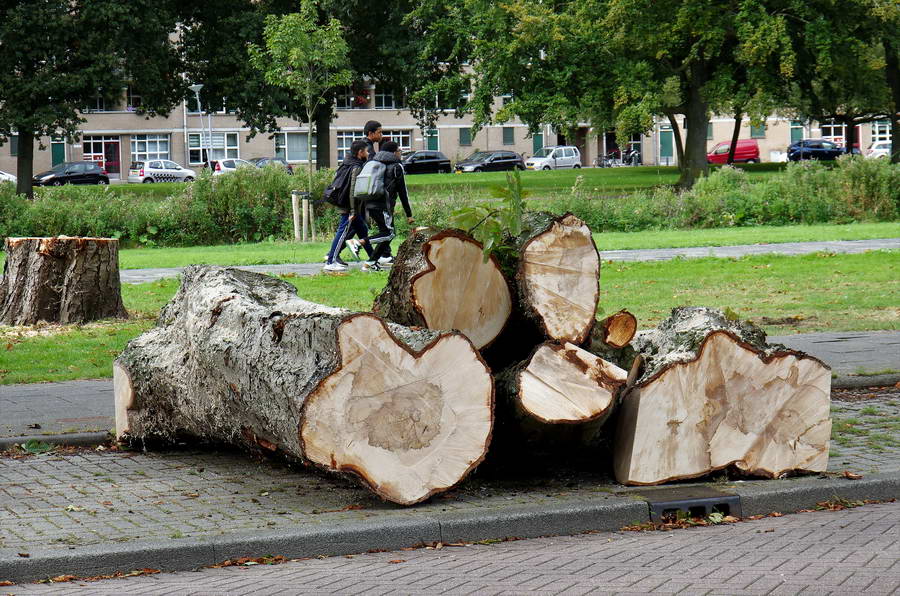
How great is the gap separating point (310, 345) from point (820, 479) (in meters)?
2.68

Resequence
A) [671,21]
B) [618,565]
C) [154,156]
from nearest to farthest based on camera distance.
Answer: [618,565]
[671,21]
[154,156]

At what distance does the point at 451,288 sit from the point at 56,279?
23.6 ft

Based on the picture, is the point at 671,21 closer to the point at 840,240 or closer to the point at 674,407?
the point at 840,240

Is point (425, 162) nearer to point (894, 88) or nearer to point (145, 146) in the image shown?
point (145, 146)

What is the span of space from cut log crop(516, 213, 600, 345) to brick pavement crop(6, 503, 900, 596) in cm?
137

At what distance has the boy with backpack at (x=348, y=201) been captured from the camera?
17.6 m

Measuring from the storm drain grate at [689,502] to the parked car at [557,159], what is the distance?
7132cm

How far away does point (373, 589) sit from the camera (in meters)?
4.71

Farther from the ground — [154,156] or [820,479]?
[154,156]

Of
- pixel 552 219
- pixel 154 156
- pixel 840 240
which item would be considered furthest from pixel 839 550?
pixel 154 156

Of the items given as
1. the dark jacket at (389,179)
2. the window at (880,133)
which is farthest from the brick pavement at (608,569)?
the window at (880,133)

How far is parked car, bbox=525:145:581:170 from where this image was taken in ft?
254

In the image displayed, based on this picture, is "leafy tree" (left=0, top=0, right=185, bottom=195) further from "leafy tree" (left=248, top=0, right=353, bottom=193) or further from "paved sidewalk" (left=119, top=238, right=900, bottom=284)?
"paved sidewalk" (left=119, top=238, right=900, bottom=284)

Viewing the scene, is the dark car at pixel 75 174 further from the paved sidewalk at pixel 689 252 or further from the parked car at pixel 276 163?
the paved sidewalk at pixel 689 252
